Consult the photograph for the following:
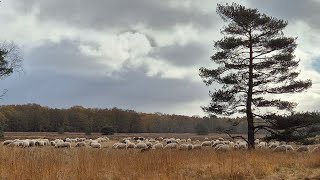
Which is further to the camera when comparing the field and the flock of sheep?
the flock of sheep

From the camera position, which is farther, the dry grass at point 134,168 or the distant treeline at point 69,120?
the distant treeline at point 69,120

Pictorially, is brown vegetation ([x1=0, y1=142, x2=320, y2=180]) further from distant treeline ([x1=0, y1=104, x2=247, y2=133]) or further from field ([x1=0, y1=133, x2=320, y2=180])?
distant treeline ([x1=0, y1=104, x2=247, y2=133])

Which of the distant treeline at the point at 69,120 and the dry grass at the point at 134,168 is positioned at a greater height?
the distant treeline at the point at 69,120

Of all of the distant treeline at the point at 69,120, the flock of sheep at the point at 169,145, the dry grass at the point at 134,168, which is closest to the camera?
the dry grass at the point at 134,168

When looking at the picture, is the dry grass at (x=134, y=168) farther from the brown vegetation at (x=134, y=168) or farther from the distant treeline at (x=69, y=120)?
the distant treeline at (x=69, y=120)

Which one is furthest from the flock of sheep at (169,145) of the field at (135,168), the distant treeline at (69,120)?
the distant treeline at (69,120)

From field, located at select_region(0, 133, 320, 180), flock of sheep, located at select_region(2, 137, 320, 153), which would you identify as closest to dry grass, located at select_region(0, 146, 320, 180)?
field, located at select_region(0, 133, 320, 180)

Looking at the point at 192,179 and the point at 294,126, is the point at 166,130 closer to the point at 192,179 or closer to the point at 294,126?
the point at 294,126

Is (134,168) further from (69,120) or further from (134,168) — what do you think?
(69,120)

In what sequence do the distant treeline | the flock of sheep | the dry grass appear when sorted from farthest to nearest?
the distant treeline → the flock of sheep → the dry grass

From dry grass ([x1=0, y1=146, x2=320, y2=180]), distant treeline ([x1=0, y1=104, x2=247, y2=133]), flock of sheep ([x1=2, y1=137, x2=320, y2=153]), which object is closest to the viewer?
dry grass ([x1=0, y1=146, x2=320, y2=180])

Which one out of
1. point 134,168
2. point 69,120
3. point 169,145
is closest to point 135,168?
point 134,168

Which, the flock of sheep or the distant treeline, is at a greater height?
the distant treeline

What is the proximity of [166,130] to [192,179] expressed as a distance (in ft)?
498
